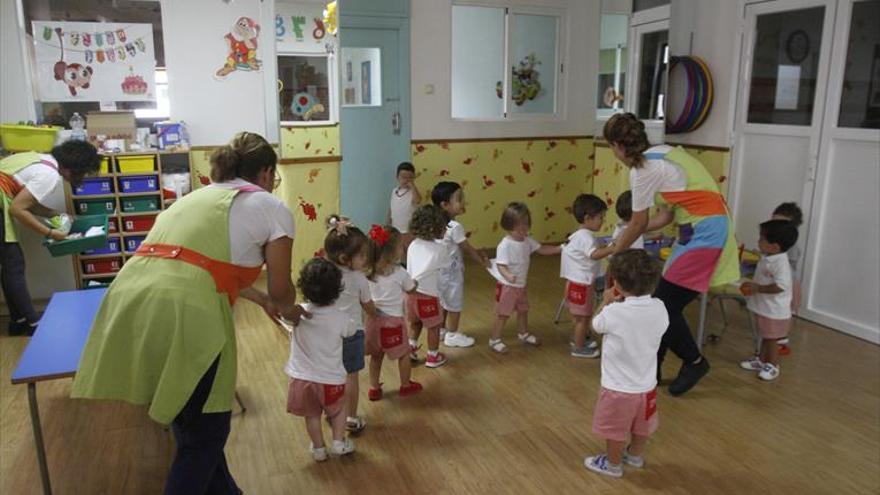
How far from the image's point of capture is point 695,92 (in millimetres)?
5043

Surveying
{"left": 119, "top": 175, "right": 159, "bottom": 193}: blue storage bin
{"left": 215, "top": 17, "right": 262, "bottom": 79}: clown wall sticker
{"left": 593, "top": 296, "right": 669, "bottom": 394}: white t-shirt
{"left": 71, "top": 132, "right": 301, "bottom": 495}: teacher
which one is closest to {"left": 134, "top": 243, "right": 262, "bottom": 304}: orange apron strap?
{"left": 71, "top": 132, "right": 301, "bottom": 495}: teacher

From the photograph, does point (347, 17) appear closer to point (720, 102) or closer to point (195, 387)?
point (720, 102)

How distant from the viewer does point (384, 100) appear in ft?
19.0

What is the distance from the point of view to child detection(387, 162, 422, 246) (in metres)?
5.38

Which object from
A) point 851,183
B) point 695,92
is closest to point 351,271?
point 851,183

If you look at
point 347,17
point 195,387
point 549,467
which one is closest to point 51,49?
point 347,17

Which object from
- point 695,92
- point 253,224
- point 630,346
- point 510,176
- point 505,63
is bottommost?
point 630,346

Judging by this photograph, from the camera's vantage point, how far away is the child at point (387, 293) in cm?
291

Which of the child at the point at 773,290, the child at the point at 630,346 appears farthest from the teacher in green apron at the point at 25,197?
the child at the point at 773,290

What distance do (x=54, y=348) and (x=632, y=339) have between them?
6.85 feet

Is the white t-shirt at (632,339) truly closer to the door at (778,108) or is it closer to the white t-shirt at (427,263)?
the white t-shirt at (427,263)

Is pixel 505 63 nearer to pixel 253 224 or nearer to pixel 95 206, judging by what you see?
pixel 95 206

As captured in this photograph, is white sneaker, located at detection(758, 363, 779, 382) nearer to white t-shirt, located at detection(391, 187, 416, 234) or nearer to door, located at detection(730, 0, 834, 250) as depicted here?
door, located at detection(730, 0, 834, 250)

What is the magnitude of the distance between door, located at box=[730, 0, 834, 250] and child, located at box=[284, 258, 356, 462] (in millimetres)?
3564
